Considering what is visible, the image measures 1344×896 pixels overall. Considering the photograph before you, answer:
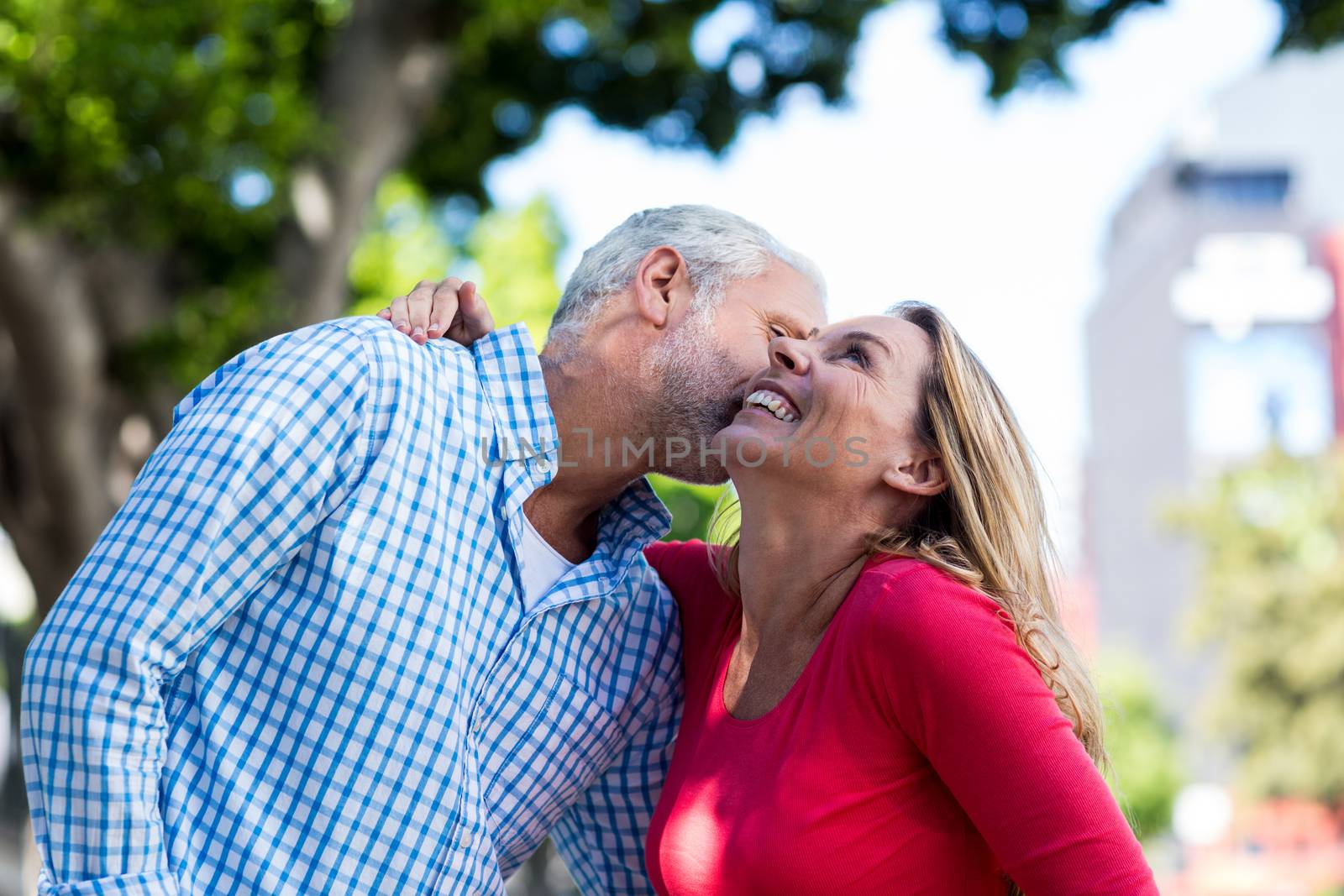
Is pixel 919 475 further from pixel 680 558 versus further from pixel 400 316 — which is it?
pixel 400 316

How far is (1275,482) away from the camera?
97.8 feet

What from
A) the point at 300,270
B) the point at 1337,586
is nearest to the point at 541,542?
the point at 300,270

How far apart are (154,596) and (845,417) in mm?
1177

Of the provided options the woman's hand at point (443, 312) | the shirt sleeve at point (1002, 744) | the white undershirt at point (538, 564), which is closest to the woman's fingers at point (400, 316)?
the woman's hand at point (443, 312)

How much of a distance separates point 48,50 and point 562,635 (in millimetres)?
3479

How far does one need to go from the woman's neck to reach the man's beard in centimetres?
22

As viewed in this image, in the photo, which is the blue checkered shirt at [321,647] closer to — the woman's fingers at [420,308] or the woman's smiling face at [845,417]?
the woman's fingers at [420,308]

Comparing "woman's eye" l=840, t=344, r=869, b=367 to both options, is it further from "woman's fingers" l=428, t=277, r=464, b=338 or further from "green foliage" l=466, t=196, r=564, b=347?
"green foliage" l=466, t=196, r=564, b=347

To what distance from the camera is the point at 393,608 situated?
6.58ft

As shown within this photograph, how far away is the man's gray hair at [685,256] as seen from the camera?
261 cm

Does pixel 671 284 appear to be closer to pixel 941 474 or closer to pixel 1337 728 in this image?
pixel 941 474

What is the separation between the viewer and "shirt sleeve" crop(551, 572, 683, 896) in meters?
2.60

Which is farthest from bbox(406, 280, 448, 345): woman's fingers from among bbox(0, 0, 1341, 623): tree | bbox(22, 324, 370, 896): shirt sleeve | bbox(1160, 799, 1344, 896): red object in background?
bbox(1160, 799, 1344, 896): red object in background

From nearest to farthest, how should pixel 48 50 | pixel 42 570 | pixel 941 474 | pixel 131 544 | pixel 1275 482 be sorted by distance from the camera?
pixel 131 544
pixel 941 474
pixel 48 50
pixel 42 570
pixel 1275 482
